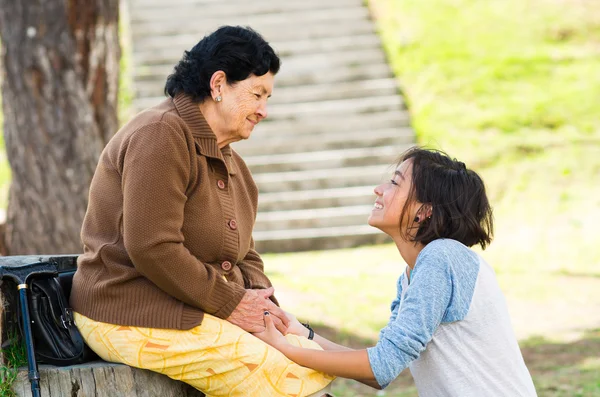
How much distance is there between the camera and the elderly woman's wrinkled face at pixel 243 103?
315cm

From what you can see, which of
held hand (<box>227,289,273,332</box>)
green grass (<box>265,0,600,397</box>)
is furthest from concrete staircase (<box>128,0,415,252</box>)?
held hand (<box>227,289,273,332</box>)

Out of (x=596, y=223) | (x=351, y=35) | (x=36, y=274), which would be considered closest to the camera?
(x=36, y=274)

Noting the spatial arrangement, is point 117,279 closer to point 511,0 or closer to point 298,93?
point 298,93

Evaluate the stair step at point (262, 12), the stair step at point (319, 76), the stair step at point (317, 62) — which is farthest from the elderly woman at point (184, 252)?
the stair step at point (262, 12)

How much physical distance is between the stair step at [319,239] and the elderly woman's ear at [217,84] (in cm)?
622

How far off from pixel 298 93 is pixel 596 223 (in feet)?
13.8

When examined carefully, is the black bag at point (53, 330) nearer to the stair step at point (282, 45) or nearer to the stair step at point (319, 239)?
the stair step at point (319, 239)

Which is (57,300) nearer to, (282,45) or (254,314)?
(254,314)

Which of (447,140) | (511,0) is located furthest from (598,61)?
(447,140)

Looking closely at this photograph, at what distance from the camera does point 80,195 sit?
20.8 ft

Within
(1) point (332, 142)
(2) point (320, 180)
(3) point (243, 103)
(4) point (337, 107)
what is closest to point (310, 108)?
(4) point (337, 107)

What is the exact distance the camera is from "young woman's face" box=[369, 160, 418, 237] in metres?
2.99

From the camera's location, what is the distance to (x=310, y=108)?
11.1 metres

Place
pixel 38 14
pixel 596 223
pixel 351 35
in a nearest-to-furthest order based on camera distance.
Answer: pixel 38 14
pixel 596 223
pixel 351 35
